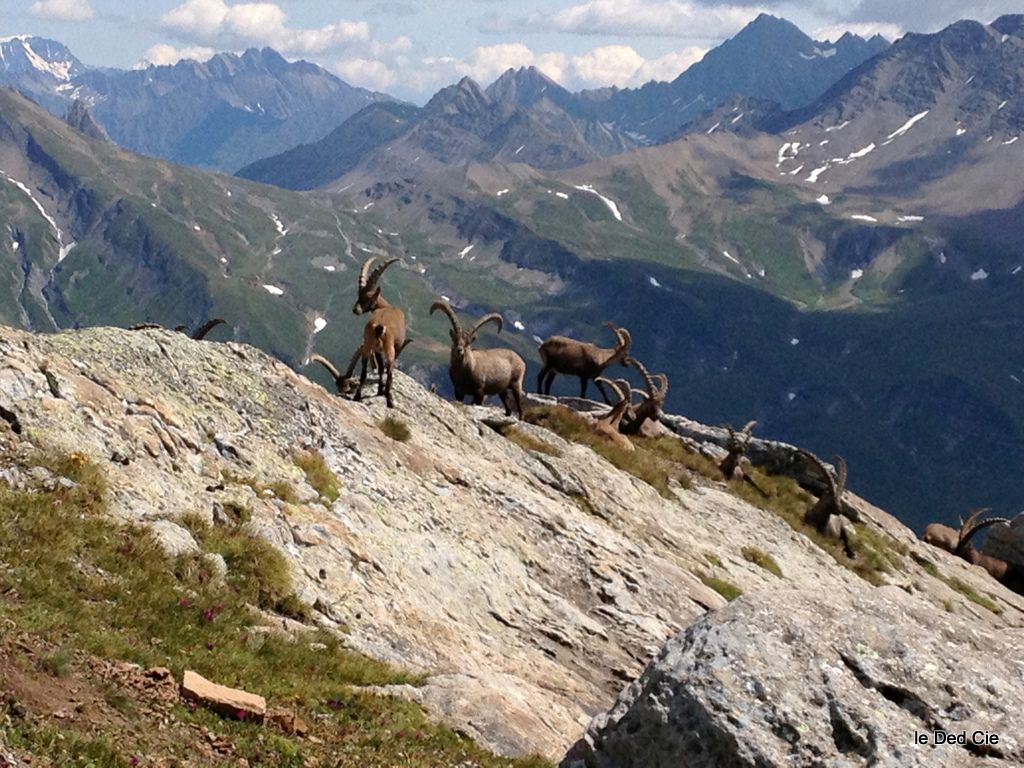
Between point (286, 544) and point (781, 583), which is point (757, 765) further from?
point (781, 583)

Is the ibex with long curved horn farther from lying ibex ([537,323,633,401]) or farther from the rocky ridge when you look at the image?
lying ibex ([537,323,633,401])

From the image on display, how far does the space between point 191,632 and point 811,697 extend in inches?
310

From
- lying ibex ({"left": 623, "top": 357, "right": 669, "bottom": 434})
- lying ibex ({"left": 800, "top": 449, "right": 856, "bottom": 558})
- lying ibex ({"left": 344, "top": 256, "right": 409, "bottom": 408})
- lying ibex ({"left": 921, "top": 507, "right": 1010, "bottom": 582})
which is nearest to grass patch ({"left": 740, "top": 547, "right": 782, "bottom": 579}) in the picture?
lying ibex ({"left": 800, "top": 449, "right": 856, "bottom": 558})

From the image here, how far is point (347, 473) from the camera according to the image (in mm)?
20688

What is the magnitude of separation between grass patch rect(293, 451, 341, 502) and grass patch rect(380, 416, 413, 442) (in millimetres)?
3904

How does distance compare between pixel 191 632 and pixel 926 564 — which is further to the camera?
pixel 926 564

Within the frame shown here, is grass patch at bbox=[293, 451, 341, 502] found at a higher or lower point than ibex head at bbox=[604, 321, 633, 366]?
lower

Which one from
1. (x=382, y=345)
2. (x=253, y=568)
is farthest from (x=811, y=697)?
(x=382, y=345)

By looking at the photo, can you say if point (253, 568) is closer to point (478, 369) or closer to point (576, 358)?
point (478, 369)

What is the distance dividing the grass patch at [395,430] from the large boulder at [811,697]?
14869 millimetres

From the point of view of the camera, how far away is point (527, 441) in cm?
3058

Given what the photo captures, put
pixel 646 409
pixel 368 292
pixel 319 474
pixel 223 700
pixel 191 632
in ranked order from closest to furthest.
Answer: pixel 223 700 → pixel 191 632 → pixel 319 474 → pixel 368 292 → pixel 646 409

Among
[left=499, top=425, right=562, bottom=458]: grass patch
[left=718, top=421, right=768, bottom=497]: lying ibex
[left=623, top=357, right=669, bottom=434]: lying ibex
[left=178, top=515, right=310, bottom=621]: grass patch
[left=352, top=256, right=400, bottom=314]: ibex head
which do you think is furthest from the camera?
[left=623, top=357, right=669, bottom=434]: lying ibex

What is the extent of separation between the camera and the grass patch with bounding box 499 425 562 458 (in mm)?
30094
